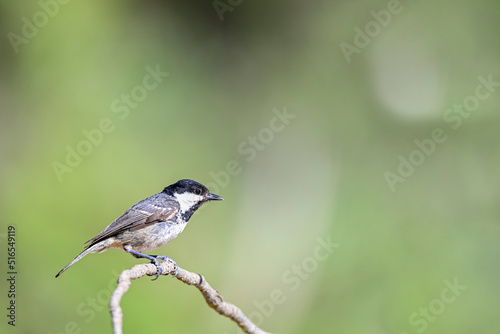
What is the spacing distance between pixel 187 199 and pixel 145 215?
0.35 m

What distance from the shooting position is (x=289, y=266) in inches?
318

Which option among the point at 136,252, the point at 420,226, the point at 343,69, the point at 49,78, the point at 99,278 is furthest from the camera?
the point at 343,69

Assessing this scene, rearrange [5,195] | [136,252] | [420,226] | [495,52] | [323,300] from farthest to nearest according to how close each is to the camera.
A: [495,52]
[420,226]
[323,300]
[5,195]
[136,252]

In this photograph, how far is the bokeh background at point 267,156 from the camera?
626 centimetres

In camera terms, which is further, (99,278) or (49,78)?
(49,78)

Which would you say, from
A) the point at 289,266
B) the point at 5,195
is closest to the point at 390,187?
the point at 289,266

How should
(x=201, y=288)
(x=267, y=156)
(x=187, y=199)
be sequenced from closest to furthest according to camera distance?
(x=201, y=288) < (x=187, y=199) < (x=267, y=156)

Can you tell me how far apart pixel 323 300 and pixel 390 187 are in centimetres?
226

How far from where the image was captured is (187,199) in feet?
12.6

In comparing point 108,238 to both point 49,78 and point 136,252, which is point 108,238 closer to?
point 136,252

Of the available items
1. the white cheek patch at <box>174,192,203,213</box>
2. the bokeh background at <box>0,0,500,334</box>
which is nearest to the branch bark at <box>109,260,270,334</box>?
the white cheek patch at <box>174,192,203,213</box>

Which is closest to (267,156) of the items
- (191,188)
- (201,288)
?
(191,188)

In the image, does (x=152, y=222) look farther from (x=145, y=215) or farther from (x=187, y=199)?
(x=187, y=199)

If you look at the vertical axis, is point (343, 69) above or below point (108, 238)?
above
